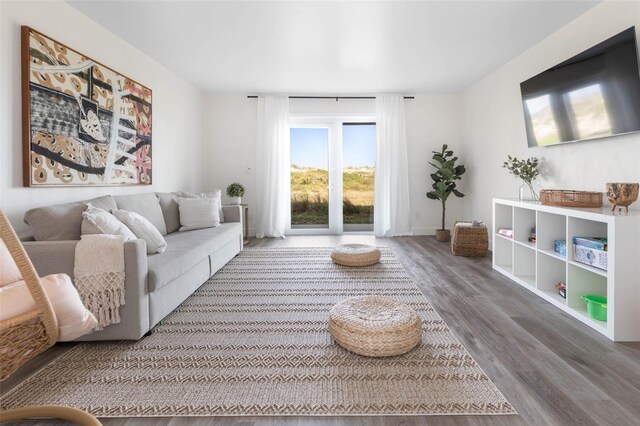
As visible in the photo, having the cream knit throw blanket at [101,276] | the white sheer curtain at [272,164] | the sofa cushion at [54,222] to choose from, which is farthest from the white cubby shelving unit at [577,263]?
the sofa cushion at [54,222]

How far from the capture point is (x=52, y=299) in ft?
4.23

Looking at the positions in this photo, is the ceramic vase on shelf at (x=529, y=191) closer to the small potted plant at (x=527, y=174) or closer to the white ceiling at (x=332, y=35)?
the small potted plant at (x=527, y=174)

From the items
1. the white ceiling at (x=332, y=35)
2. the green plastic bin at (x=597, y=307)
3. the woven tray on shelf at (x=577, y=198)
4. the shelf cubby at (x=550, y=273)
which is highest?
the white ceiling at (x=332, y=35)

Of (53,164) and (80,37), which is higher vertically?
(80,37)

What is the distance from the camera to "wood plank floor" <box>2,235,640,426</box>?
4.58 feet

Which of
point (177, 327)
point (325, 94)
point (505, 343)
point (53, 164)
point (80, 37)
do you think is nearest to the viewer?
point (505, 343)

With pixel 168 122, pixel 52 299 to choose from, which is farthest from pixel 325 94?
pixel 52 299

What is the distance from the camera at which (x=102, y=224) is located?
89.8 inches

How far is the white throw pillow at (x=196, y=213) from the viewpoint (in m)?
3.78

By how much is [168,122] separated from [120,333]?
3.26 metres

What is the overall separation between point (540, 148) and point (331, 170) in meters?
3.18

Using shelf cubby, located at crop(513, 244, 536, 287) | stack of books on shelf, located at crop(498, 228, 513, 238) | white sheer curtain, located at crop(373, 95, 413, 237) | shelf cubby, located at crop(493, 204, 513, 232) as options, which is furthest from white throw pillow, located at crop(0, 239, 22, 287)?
white sheer curtain, located at crop(373, 95, 413, 237)

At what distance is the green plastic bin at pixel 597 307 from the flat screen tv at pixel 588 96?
123 cm

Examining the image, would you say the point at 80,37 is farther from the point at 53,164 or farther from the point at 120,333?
the point at 120,333
